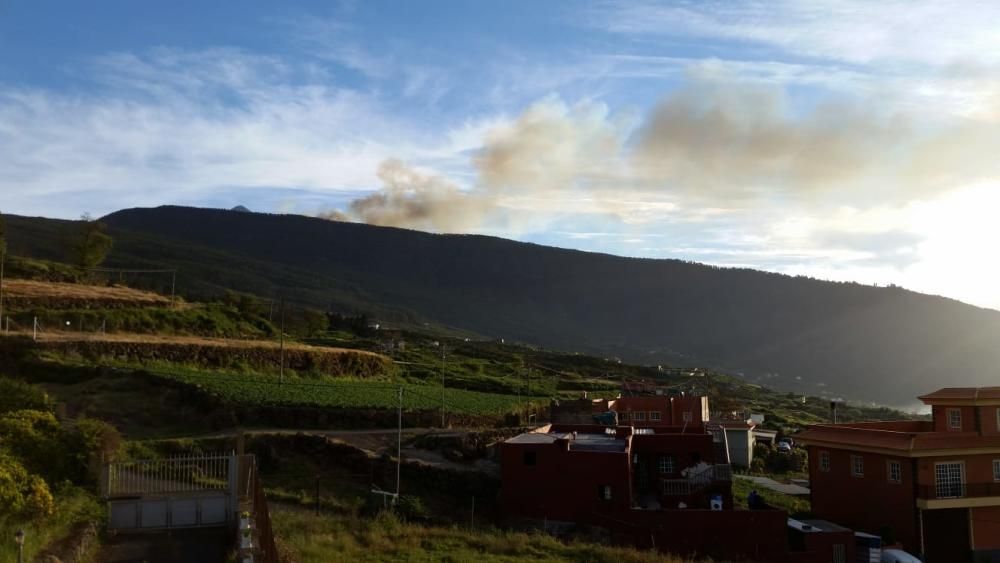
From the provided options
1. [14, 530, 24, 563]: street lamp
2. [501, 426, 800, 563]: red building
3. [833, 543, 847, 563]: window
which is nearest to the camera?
[14, 530, 24, 563]: street lamp

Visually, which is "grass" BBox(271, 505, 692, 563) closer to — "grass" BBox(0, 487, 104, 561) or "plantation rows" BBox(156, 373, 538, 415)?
"grass" BBox(0, 487, 104, 561)

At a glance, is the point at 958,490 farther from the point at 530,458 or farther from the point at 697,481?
the point at 530,458

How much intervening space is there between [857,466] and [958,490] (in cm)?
370

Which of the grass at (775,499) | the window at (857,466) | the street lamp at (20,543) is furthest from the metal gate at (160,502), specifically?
the window at (857,466)

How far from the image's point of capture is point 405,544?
19.1m

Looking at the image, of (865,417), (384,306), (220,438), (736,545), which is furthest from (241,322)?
(384,306)

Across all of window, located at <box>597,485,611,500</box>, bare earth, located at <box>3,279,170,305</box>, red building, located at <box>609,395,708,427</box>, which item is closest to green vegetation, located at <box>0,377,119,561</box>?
window, located at <box>597,485,611,500</box>

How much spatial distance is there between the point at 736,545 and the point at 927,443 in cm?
978

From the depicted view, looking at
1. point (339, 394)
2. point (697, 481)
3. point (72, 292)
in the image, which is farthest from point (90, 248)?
point (697, 481)

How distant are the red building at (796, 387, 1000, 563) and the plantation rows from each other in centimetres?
1765

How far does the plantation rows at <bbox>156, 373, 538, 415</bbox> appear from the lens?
113ft

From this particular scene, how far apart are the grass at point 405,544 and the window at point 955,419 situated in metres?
19.3

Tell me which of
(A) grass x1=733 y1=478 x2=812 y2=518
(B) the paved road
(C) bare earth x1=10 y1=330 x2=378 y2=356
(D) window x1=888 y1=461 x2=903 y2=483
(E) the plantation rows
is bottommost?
(A) grass x1=733 y1=478 x2=812 y2=518

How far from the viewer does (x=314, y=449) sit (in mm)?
28781
